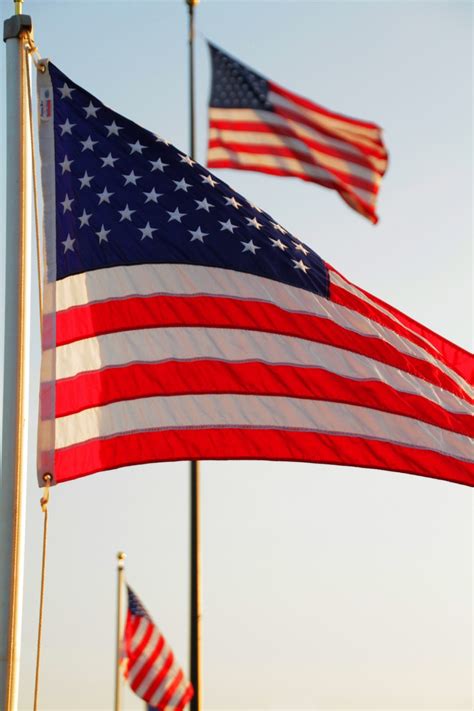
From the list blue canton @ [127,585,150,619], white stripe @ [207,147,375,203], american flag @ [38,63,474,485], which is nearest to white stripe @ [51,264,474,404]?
american flag @ [38,63,474,485]

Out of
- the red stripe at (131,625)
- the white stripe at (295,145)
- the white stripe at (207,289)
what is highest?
the white stripe at (295,145)

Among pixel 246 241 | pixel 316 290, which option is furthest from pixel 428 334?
pixel 246 241

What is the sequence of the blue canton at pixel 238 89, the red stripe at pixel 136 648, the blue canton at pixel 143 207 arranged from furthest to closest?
the red stripe at pixel 136 648, the blue canton at pixel 238 89, the blue canton at pixel 143 207

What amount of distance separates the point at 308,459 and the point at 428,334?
1.68 m

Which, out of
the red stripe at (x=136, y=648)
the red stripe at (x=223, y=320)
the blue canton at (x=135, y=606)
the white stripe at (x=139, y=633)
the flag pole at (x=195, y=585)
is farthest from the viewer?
the blue canton at (x=135, y=606)

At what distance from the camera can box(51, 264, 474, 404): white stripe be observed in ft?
27.7

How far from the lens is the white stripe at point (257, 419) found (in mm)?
8078

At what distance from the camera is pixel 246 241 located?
347 inches

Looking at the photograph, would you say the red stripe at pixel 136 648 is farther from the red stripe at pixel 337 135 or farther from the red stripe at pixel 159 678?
the red stripe at pixel 337 135

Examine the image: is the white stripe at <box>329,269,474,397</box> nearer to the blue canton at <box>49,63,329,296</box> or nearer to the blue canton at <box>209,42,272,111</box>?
the blue canton at <box>49,63,329,296</box>

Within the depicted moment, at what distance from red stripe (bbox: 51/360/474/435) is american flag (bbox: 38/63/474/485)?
0.01m

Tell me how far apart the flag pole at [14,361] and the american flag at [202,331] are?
0.37 metres

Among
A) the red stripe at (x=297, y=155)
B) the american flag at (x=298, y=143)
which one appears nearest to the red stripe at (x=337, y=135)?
the american flag at (x=298, y=143)

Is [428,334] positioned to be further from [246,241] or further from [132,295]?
[132,295]
